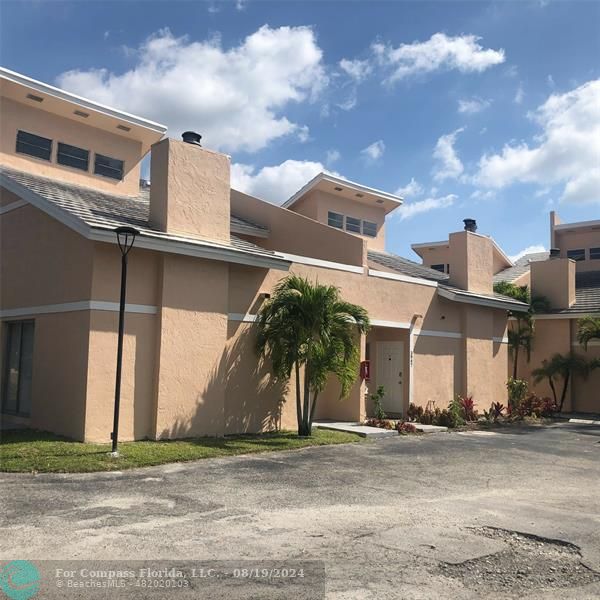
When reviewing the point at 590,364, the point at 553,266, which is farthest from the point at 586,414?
the point at 553,266

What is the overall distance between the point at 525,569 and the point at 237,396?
8.74 m

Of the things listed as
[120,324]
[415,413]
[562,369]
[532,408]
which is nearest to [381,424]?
[415,413]

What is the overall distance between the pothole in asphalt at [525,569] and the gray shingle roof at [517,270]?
2244cm

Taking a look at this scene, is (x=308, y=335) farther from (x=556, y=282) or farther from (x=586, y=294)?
(x=586, y=294)

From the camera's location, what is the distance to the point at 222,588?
499 cm

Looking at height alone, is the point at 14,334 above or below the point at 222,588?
above

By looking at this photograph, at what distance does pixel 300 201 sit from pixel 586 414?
13.6 metres

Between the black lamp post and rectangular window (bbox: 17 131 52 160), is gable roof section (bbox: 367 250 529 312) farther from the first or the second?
the black lamp post

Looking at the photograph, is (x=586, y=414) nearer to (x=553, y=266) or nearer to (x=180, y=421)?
(x=553, y=266)

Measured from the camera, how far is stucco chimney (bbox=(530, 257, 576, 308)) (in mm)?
25438

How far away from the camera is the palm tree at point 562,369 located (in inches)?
927

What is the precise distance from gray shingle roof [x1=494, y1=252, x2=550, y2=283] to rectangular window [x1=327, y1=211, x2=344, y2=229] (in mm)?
9018

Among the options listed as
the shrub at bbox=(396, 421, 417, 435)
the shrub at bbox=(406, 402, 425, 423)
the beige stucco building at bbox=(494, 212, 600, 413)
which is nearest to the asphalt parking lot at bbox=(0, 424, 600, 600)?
the shrub at bbox=(396, 421, 417, 435)

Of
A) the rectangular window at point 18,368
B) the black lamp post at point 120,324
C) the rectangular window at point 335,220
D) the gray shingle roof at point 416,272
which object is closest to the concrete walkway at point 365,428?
the gray shingle roof at point 416,272
